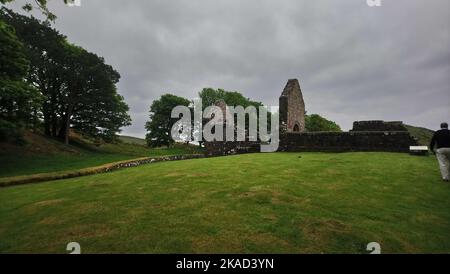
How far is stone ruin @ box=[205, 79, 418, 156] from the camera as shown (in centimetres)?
1975

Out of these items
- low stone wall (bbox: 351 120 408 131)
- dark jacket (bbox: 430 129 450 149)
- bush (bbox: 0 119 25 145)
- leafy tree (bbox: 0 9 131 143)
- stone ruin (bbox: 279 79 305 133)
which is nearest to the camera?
dark jacket (bbox: 430 129 450 149)

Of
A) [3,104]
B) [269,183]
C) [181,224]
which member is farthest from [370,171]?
[3,104]

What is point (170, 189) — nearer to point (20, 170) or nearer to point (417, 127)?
point (20, 170)

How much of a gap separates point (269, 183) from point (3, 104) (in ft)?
77.4

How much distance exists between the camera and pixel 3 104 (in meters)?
23.6

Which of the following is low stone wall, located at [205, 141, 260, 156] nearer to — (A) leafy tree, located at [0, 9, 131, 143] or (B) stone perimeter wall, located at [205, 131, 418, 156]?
(B) stone perimeter wall, located at [205, 131, 418, 156]

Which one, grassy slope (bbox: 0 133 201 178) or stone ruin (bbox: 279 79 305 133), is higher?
stone ruin (bbox: 279 79 305 133)

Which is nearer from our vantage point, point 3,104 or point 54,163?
point 3,104

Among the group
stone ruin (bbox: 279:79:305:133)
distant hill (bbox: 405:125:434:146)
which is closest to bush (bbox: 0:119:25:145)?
stone ruin (bbox: 279:79:305:133)

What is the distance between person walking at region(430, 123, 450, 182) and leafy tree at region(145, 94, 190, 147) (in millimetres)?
49267

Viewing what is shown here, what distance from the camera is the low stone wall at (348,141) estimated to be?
63.9 ft

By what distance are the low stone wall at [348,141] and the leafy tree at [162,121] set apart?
37.7 metres

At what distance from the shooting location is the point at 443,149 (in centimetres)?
1145

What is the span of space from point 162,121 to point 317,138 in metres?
41.1
